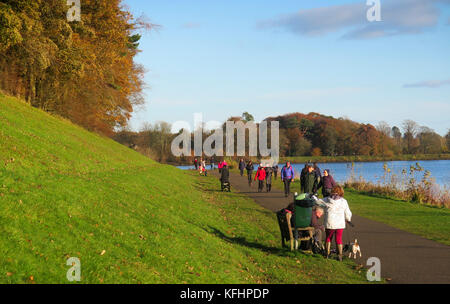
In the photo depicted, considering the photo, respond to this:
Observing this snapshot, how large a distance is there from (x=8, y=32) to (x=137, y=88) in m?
24.2

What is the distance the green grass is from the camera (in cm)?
1300

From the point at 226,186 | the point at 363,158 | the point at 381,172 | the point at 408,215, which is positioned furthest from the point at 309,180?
the point at 363,158

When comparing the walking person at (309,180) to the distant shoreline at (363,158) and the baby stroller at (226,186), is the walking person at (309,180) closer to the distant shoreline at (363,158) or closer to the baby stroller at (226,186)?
the baby stroller at (226,186)

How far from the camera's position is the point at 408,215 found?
16.6 m

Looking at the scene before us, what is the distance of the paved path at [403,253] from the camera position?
26.3ft

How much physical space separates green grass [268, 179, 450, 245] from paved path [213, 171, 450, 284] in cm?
66

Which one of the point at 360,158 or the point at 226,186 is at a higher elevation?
the point at 360,158

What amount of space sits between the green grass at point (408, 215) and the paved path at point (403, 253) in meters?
0.66

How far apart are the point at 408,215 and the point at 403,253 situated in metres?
7.29

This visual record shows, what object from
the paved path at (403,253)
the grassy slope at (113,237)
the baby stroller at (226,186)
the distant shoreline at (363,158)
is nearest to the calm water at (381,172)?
the baby stroller at (226,186)

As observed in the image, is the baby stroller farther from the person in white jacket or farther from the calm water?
the person in white jacket

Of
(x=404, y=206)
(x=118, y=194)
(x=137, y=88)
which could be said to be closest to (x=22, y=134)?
(x=118, y=194)

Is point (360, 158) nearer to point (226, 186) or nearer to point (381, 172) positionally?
point (381, 172)
